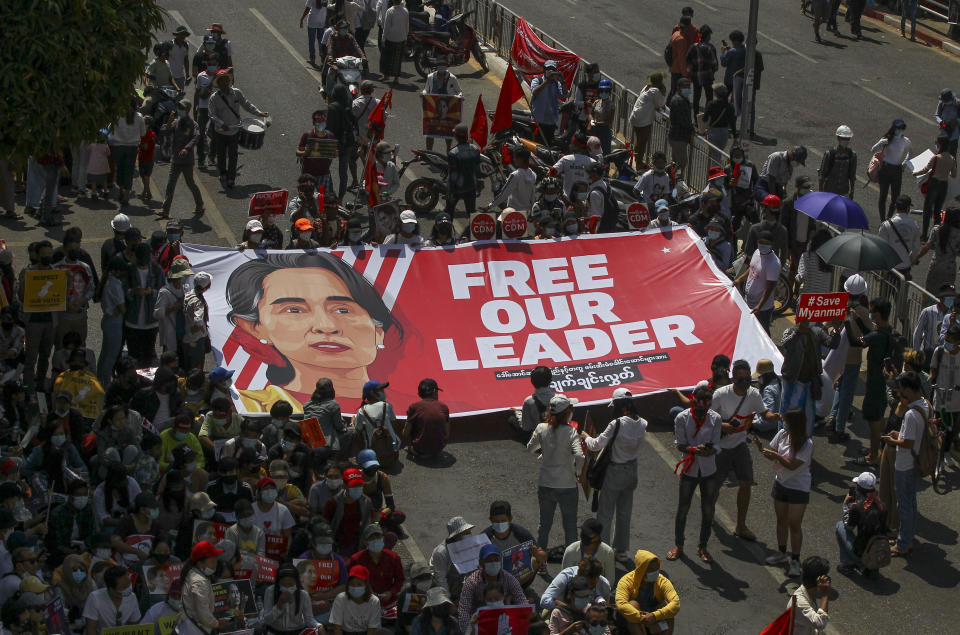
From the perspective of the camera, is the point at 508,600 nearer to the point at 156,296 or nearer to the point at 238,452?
the point at 238,452

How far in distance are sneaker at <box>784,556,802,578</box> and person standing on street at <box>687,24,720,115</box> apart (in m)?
14.9

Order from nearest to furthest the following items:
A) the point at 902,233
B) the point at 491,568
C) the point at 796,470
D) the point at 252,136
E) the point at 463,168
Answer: the point at 491,568, the point at 796,470, the point at 902,233, the point at 463,168, the point at 252,136

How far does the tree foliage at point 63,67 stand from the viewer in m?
13.0

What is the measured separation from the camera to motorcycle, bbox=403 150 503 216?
2286cm

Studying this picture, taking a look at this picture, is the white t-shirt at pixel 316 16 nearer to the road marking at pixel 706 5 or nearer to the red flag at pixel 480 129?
the red flag at pixel 480 129

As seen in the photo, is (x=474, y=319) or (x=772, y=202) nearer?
(x=474, y=319)

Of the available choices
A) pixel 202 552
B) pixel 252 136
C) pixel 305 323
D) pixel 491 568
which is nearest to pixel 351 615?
pixel 491 568

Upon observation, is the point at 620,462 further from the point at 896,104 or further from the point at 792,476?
the point at 896,104

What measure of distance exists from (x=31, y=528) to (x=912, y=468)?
8.74m

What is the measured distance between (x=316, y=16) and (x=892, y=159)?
1243cm

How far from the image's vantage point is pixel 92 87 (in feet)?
45.2

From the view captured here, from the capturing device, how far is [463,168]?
71.9 ft

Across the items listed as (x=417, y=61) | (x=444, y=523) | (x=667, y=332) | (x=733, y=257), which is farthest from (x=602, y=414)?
(x=417, y=61)

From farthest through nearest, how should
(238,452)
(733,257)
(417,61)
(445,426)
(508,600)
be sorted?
1. (417,61)
2. (733,257)
3. (445,426)
4. (238,452)
5. (508,600)
